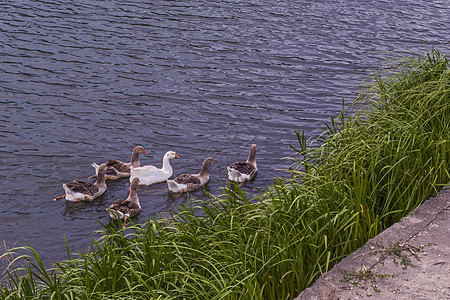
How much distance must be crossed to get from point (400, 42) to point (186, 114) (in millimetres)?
8022

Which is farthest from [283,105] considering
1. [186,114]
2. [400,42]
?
[400,42]

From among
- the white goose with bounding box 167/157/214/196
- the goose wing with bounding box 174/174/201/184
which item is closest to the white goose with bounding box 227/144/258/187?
the white goose with bounding box 167/157/214/196

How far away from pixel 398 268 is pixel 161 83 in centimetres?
992

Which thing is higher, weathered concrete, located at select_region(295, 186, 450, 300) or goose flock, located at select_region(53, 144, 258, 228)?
weathered concrete, located at select_region(295, 186, 450, 300)

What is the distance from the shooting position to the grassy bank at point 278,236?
5.31 meters

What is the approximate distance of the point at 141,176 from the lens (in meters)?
10.6

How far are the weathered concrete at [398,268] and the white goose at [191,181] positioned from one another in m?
5.16

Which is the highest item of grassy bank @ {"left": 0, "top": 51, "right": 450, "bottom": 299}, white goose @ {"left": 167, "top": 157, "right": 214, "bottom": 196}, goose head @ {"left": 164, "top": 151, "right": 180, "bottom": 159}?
grassy bank @ {"left": 0, "top": 51, "right": 450, "bottom": 299}

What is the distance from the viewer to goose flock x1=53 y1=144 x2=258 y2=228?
381 inches

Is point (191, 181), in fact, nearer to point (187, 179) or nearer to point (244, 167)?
point (187, 179)

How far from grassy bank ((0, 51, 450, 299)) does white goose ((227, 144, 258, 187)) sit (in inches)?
118

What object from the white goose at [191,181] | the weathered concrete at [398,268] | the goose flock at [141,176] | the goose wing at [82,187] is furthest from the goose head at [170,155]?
the weathered concrete at [398,268]

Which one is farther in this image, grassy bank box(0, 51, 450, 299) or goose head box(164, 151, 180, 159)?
goose head box(164, 151, 180, 159)

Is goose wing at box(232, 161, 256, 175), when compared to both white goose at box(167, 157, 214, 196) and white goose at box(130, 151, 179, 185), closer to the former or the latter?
white goose at box(167, 157, 214, 196)
